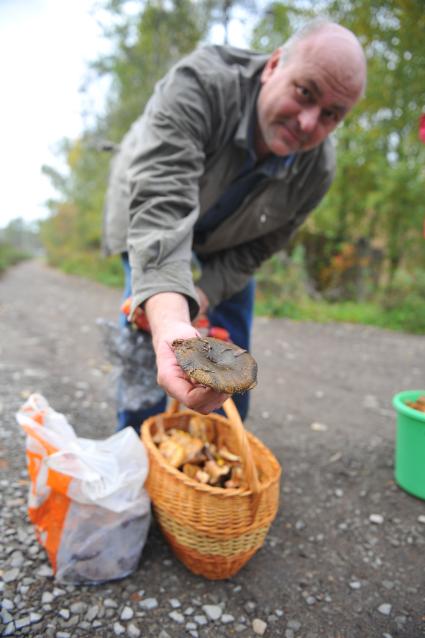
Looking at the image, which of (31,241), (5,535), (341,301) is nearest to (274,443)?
(5,535)

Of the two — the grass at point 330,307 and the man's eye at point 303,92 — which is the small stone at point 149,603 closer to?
the man's eye at point 303,92

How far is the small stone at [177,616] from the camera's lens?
146 centimetres

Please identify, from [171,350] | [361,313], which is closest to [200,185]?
[171,350]

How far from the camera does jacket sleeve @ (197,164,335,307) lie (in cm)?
207

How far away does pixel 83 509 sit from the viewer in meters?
1.55

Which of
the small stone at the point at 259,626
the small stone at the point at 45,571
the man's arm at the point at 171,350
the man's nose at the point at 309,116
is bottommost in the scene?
the small stone at the point at 259,626

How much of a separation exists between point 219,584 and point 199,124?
1.65 metres

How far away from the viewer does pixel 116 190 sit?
198 centimetres

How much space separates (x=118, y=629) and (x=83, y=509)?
1.24 ft

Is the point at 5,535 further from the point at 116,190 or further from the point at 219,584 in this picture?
the point at 116,190

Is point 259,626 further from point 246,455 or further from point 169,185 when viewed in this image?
point 169,185

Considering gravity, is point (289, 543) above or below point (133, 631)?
below

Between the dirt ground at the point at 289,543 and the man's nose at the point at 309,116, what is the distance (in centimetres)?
167

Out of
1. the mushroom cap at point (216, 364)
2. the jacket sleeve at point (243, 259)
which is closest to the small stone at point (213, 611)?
the mushroom cap at point (216, 364)
